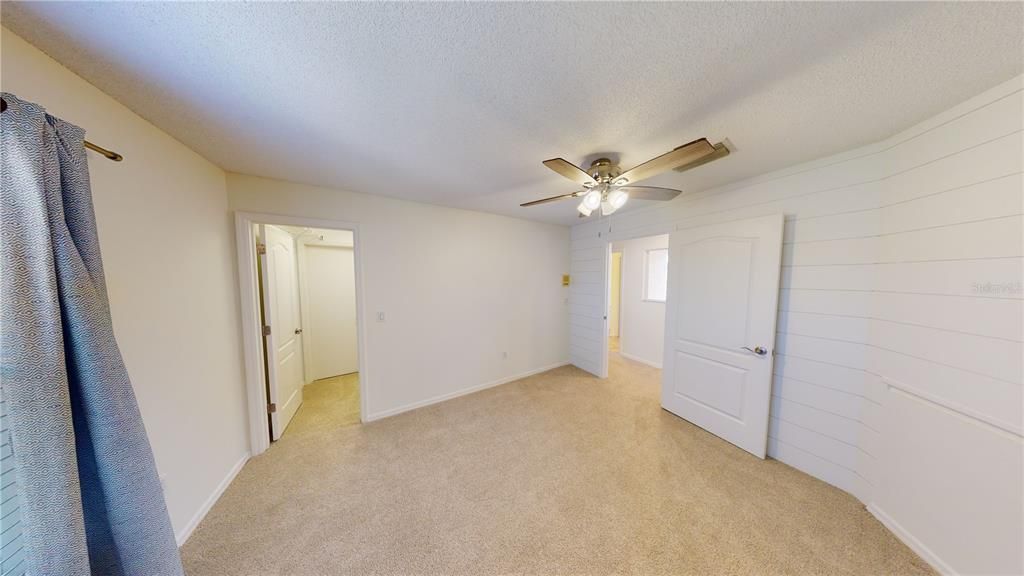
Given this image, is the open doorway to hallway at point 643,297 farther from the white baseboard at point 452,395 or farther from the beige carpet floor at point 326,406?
the beige carpet floor at point 326,406

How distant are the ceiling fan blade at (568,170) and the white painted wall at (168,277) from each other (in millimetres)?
1895

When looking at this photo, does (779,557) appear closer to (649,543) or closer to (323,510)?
(649,543)

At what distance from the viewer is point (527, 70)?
1.08m

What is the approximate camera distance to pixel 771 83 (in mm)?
1154

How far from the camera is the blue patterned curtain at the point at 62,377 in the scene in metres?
0.77

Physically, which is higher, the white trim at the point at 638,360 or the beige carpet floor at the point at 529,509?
the white trim at the point at 638,360

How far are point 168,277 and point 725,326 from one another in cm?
373

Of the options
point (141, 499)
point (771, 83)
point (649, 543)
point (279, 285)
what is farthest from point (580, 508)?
point (279, 285)

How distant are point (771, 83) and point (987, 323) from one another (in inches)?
55.1

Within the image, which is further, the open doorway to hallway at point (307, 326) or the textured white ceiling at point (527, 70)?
the open doorway to hallway at point (307, 326)

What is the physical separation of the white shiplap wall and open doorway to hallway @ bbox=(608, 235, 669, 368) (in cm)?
212

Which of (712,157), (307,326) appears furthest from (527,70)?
(307,326)

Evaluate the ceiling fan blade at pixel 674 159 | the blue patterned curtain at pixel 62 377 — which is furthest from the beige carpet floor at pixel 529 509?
the ceiling fan blade at pixel 674 159

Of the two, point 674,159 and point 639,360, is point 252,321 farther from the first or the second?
point 639,360
